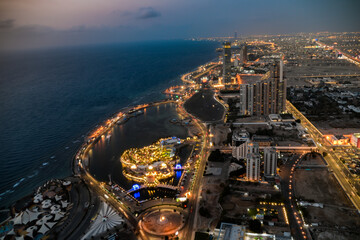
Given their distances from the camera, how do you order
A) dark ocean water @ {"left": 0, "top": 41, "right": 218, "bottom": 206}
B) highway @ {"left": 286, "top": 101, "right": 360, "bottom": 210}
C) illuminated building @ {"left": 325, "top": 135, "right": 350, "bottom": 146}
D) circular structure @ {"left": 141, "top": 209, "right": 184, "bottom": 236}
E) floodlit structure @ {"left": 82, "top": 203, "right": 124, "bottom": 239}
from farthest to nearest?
1. illuminated building @ {"left": 325, "top": 135, "right": 350, "bottom": 146}
2. dark ocean water @ {"left": 0, "top": 41, "right": 218, "bottom": 206}
3. highway @ {"left": 286, "top": 101, "right": 360, "bottom": 210}
4. circular structure @ {"left": 141, "top": 209, "right": 184, "bottom": 236}
5. floodlit structure @ {"left": 82, "top": 203, "right": 124, "bottom": 239}

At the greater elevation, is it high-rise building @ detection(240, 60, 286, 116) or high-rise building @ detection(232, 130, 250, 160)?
high-rise building @ detection(240, 60, 286, 116)

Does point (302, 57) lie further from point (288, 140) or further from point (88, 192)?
point (88, 192)

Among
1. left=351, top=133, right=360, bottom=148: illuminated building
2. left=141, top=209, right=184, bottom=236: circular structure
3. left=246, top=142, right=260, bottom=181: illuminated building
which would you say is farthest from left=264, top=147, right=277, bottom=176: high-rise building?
left=351, top=133, right=360, bottom=148: illuminated building

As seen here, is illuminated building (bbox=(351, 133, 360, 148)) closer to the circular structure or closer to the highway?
the highway

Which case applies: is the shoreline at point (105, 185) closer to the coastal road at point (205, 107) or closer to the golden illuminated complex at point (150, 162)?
the coastal road at point (205, 107)

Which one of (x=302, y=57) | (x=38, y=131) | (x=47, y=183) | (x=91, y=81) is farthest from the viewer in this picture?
(x=302, y=57)

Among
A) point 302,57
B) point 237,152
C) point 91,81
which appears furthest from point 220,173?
point 302,57

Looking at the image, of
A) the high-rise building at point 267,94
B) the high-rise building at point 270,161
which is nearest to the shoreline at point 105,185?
the high-rise building at point 270,161
